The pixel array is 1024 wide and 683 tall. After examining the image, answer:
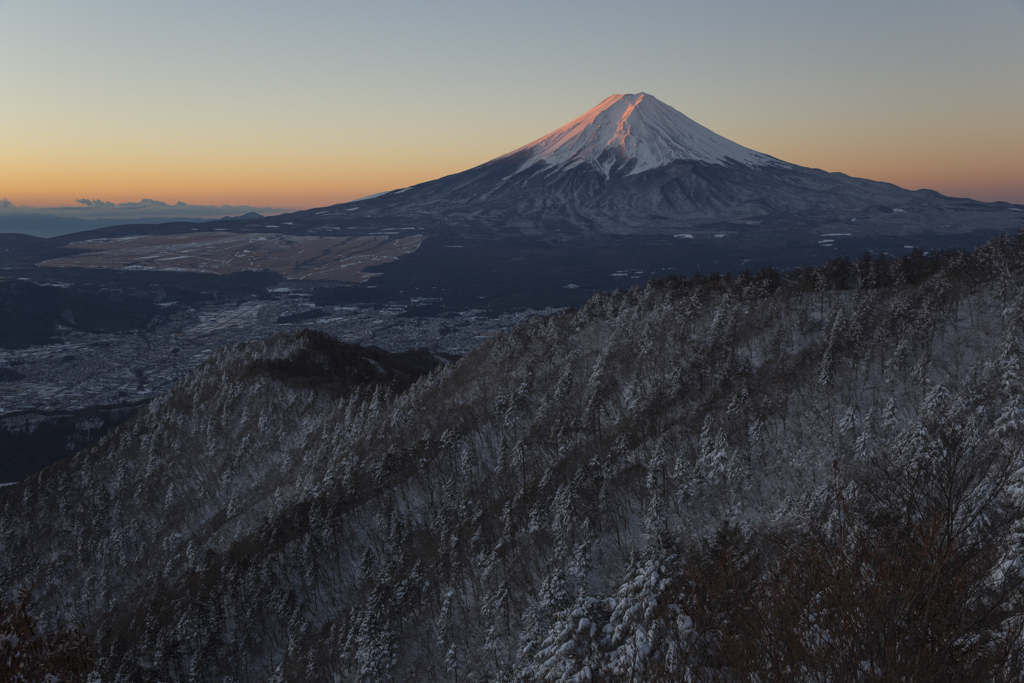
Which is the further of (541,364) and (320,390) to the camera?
(320,390)

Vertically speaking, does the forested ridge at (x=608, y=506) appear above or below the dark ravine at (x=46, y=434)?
above

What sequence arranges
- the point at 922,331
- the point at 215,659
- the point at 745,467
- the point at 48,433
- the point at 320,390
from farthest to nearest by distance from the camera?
the point at 48,433 < the point at 320,390 < the point at 922,331 < the point at 215,659 < the point at 745,467

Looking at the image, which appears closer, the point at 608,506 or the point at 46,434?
the point at 608,506

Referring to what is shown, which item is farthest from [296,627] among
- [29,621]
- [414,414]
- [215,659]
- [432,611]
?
[29,621]

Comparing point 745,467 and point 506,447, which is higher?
point 745,467

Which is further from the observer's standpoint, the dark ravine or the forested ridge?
the dark ravine

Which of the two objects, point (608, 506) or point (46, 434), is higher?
point (608, 506)

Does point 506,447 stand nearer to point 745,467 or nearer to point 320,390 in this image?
point 745,467

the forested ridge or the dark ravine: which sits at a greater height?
the forested ridge
